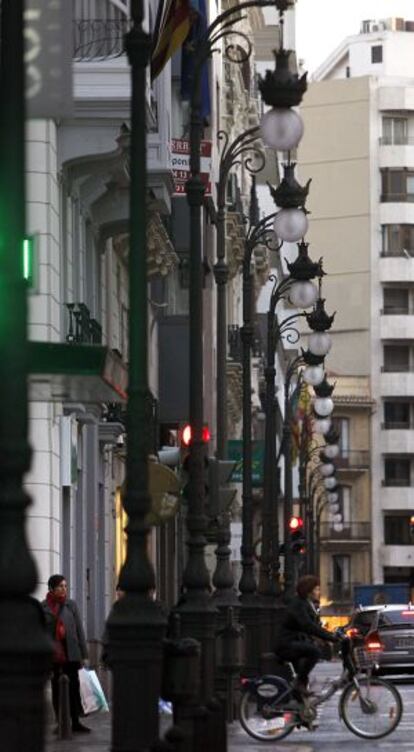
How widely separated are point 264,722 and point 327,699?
695mm

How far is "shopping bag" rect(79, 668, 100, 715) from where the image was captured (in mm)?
29109

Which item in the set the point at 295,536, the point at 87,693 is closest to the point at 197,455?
the point at 87,693

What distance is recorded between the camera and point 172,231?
5038 cm

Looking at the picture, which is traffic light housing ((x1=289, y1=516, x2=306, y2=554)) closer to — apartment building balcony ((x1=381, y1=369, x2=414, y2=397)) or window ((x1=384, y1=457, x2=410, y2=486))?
window ((x1=384, y1=457, x2=410, y2=486))

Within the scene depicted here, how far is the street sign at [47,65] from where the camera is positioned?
11.7 m

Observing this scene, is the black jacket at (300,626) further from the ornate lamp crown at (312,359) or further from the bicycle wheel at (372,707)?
the ornate lamp crown at (312,359)

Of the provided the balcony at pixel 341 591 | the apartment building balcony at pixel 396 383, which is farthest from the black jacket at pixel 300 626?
the apartment building balcony at pixel 396 383

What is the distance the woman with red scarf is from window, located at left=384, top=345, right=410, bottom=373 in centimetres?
10876

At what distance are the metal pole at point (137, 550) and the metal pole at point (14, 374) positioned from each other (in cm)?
516

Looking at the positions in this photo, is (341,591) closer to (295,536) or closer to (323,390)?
(295,536)

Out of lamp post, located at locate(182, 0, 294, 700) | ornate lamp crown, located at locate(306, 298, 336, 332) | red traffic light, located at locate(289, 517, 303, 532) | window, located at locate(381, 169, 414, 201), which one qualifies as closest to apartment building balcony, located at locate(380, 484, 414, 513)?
Result: window, located at locate(381, 169, 414, 201)

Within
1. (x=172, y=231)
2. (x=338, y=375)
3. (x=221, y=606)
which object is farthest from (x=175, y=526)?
(x=338, y=375)

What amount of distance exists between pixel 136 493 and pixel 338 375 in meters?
118

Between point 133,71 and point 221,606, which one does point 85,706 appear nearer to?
point 221,606
